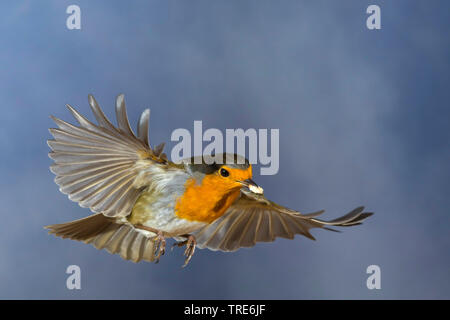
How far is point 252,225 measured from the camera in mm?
2908

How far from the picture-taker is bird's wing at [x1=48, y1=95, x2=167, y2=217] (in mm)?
2314

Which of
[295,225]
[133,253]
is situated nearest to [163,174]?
[133,253]

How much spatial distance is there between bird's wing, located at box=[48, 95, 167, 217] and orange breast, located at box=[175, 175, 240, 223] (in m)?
0.19

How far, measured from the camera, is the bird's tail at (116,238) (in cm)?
274

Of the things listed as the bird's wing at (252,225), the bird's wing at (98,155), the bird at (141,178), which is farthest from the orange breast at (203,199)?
the bird's wing at (252,225)

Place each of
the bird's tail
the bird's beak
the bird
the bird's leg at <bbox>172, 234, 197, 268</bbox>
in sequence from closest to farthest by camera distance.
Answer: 1. the bird's beak
2. the bird
3. the bird's leg at <bbox>172, 234, 197, 268</bbox>
4. the bird's tail

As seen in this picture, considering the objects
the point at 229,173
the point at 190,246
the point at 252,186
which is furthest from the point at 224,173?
the point at 190,246

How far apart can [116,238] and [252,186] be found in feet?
3.10

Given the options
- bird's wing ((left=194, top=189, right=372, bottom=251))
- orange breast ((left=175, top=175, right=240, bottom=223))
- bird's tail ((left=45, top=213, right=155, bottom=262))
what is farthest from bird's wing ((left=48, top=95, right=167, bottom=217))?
bird's wing ((left=194, top=189, right=372, bottom=251))

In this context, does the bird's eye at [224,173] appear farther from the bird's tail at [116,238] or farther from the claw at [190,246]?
the bird's tail at [116,238]

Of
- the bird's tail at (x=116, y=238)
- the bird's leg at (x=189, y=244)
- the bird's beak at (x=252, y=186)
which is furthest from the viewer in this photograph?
the bird's tail at (x=116, y=238)

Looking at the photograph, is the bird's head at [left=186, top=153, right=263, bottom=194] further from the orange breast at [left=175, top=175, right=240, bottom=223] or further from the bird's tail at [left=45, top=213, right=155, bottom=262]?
the bird's tail at [left=45, top=213, right=155, bottom=262]

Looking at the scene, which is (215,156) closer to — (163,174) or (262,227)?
(163,174)

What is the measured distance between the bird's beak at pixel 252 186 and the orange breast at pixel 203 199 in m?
0.09
